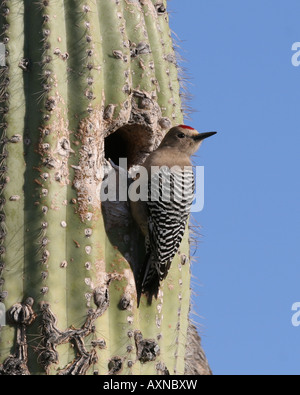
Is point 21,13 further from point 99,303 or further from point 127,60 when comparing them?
point 99,303

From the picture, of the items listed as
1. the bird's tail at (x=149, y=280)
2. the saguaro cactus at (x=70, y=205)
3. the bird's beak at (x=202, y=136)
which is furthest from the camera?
the bird's beak at (x=202, y=136)

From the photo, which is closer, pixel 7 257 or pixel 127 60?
pixel 7 257

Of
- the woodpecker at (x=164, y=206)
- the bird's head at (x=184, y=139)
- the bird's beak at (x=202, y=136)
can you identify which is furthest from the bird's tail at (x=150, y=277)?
the bird's beak at (x=202, y=136)

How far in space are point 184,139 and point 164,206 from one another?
2.04ft

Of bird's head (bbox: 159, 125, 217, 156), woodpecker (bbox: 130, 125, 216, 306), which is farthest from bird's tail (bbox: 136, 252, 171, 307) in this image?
bird's head (bbox: 159, 125, 217, 156)

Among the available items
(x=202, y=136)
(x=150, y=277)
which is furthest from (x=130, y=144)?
(x=150, y=277)

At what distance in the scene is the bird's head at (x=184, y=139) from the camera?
658 cm

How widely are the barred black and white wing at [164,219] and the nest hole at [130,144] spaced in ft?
1.01

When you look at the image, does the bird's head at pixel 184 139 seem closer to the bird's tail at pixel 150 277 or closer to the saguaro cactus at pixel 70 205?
the saguaro cactus at pixel 70 205

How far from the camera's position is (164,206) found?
6.29m

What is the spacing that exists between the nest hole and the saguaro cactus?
0.30 meters

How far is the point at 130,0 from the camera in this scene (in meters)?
6.36

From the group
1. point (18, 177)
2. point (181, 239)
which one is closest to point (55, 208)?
point (18, 177)

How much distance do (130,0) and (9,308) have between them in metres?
2.20
